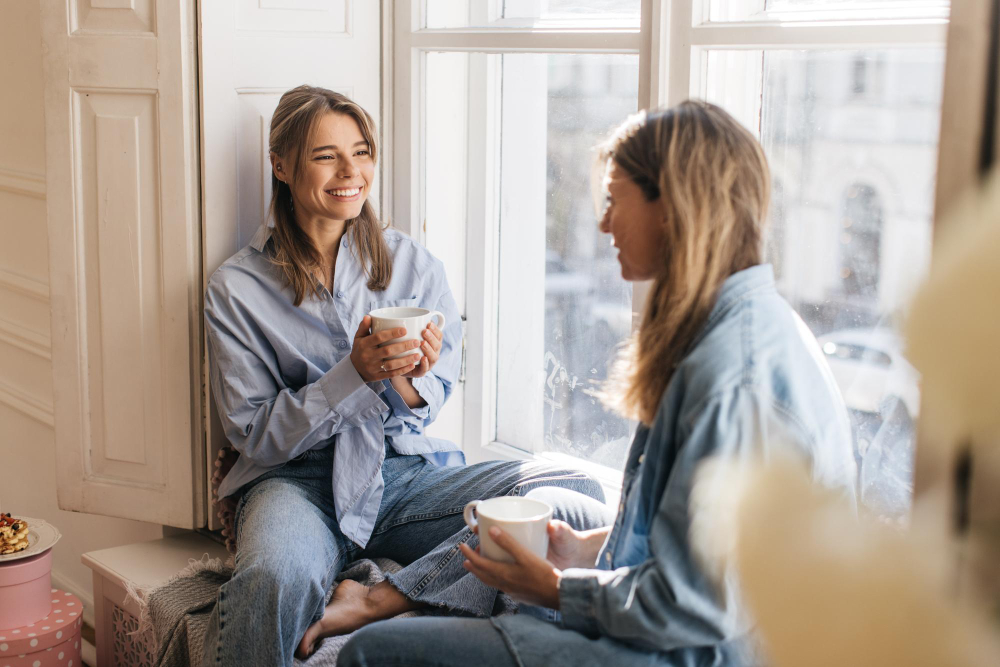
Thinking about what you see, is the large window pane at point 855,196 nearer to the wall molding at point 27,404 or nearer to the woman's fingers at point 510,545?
the woman's fingers at point 510,545

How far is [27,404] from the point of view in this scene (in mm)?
2781

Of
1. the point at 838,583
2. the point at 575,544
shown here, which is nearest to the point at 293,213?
the point at 575,544

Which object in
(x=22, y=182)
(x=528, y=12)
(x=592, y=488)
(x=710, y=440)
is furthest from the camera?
(x=22, y=182)

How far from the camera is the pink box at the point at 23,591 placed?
6.62 ft

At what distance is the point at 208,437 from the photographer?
6.77 feet

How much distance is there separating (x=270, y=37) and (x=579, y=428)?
1.10 m

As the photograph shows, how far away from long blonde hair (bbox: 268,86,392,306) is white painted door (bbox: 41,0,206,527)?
18 cm

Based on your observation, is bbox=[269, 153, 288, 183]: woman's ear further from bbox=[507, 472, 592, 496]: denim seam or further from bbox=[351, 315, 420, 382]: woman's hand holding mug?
bbox=[507, 472, 592, 496]: denim seam

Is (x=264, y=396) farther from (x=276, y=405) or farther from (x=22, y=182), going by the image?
(x=22, y=182)

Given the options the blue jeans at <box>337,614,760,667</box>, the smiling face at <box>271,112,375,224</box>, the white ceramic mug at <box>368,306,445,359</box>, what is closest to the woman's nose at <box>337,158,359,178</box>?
the smiling face at <box>271,112,375,224</box>

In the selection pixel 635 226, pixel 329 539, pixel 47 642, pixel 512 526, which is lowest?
pixel 47 642

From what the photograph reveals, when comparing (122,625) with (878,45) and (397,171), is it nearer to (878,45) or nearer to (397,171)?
(397,171)

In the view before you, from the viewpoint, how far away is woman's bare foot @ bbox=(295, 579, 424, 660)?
65.9 inches

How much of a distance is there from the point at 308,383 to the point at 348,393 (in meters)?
0.17
